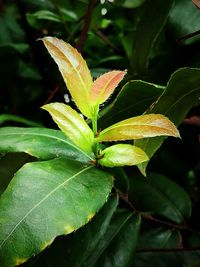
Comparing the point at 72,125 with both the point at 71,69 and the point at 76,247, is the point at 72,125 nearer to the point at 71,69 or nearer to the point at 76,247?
the point at 71,69

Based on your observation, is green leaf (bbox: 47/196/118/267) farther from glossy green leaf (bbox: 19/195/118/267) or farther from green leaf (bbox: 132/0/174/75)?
green leaf (bbox: 132/0/174/75)

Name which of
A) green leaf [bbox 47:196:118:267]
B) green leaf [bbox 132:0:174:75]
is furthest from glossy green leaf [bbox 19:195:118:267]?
green leaf [bbox 132:0:174:75]

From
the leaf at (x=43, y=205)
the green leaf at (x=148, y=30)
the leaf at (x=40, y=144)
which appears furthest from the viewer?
the green leaf at (x=148, y=30)

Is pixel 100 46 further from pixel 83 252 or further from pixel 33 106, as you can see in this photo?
pixel 83 252

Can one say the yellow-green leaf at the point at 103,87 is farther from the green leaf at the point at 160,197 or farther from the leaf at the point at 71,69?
the green leaf at the point at 160,197

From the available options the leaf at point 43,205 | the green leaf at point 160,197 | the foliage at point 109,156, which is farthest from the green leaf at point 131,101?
the green leaf at point 160,197

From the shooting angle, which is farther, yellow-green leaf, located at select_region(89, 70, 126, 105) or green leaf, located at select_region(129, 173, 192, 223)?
green leaf, located at select_region(129, 173, 192, 223)
